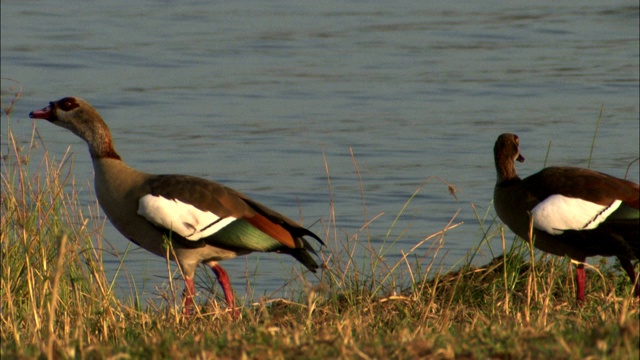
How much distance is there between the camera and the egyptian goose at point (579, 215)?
7090 millimetres

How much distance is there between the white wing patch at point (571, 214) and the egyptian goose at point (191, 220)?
1.44 metres

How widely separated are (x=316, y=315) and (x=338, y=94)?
996 centimetres

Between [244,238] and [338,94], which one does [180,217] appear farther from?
[338,94]

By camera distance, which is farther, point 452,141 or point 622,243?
point 452,141

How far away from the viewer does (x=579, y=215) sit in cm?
714

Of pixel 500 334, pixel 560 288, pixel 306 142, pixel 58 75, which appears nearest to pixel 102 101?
pixel 58 75

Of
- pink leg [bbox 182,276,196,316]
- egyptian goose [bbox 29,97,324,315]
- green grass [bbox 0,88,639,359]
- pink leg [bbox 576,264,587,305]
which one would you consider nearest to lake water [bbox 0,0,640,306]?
egyptian goose [bbox 29,97,324,315]

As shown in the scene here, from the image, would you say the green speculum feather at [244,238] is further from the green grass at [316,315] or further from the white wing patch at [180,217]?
the green grass at [316,315]

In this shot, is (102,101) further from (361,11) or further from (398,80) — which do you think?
(361,11)

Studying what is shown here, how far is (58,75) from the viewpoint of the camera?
1733cm

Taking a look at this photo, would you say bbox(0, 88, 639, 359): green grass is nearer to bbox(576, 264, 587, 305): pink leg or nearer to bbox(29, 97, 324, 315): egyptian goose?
bbox(576, 264, 587, 305): pink leg

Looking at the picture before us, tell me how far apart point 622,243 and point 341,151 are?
7.15 meters

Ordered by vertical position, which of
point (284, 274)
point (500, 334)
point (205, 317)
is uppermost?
point (500, 334)

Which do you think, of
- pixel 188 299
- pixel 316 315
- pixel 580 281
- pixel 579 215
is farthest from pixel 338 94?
pixel 316 315
